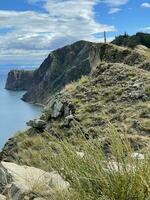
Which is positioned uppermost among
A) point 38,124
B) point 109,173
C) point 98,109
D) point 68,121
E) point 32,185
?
point 109,173

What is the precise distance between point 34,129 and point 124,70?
177 inches

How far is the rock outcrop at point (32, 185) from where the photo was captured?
6.80 m

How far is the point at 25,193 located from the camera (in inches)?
278

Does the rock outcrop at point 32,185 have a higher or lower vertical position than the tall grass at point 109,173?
lower

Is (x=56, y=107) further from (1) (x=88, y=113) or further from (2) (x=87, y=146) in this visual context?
(2) (x=87, y=146)

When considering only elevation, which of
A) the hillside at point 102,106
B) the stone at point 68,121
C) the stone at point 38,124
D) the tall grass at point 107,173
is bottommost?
the stone at point 38,124

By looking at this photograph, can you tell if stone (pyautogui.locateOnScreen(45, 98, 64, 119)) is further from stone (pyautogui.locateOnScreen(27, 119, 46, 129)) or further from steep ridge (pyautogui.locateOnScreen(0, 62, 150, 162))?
stone (pyautogui.locateOnScreen(27, 119, 46, 129))

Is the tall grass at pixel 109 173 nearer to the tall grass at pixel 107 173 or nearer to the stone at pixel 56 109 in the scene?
the tall grass at pixel 107 173

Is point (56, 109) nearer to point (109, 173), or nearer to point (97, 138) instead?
point (97, 138)

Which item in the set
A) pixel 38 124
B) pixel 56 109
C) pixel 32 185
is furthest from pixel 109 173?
pixel 56 109

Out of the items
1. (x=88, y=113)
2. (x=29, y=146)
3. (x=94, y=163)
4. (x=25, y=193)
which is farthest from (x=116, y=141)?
(x=88, y=113)

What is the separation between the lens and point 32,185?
7.19 meters

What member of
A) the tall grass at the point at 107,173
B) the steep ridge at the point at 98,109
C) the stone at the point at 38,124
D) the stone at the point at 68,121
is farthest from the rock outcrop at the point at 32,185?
the stone at the point at 38,124

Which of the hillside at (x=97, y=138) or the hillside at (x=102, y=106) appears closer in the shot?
the hillside at (x=97, y=138)
